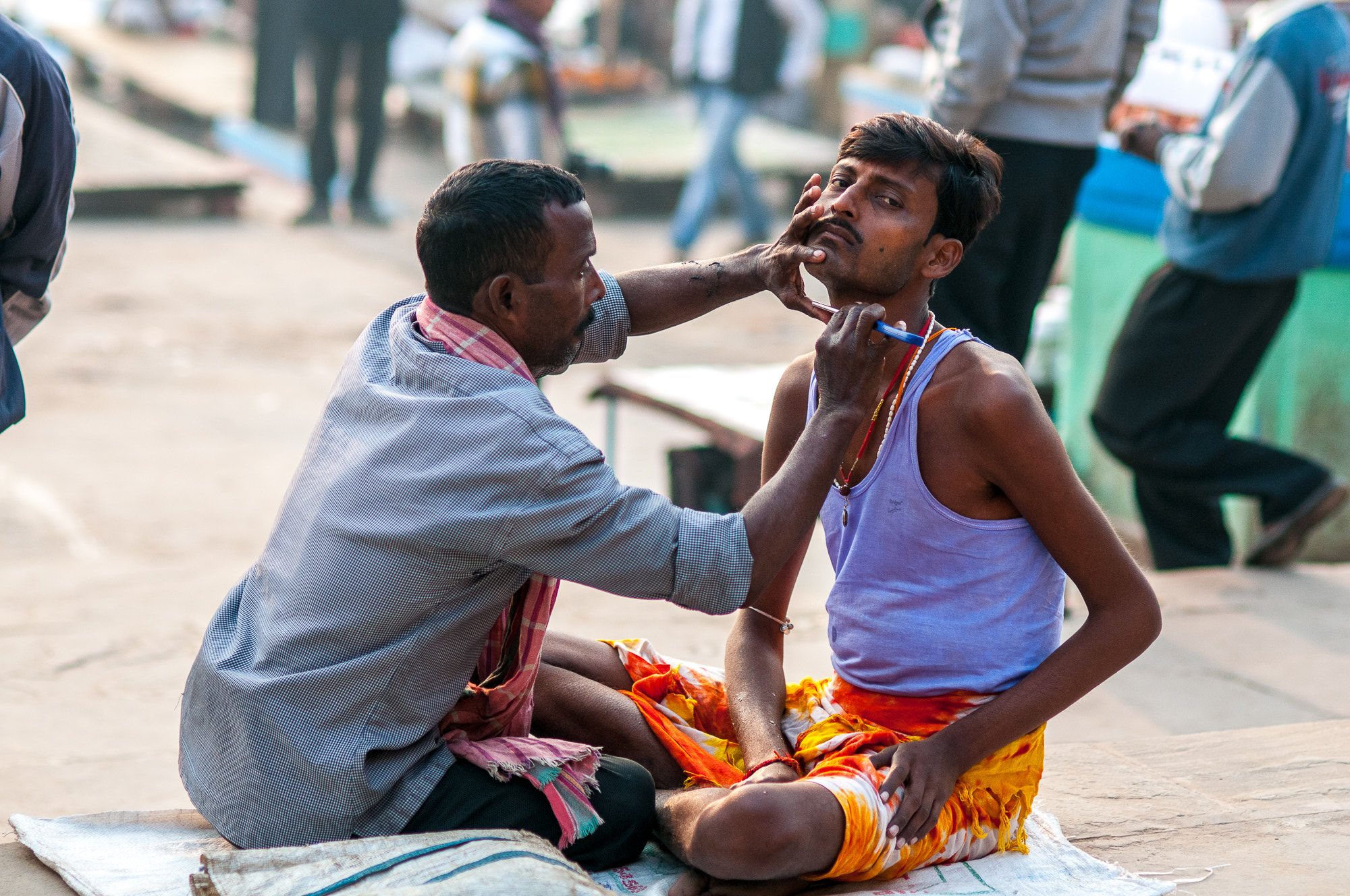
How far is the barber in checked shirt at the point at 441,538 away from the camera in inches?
78.5

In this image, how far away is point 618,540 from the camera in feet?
6.61

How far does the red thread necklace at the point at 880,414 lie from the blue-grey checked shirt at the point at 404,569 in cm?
36

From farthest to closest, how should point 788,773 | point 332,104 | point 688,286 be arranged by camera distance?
point 332,104 → point 688,286 → point 788,773

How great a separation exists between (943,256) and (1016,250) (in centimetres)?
170

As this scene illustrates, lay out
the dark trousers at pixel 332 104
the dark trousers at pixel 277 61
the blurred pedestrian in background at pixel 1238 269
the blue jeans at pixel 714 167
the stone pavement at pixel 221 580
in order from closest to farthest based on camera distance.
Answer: the stone pavement at pixel 221 580, the blurred pedestrian in background at pixel 1238 269, the blue jeans at pixel 714 167, the dark trousers at pixel 332 104, the dark trousers at pixel 277 61

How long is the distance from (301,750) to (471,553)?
369mm

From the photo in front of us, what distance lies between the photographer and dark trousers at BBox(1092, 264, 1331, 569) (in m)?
4.26

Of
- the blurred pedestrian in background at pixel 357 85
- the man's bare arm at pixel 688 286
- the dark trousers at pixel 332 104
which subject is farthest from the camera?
the dark trousers at pixel 332 104

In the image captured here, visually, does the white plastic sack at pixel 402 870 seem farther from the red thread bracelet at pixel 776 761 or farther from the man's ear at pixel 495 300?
the man's ear at pixel 495 300

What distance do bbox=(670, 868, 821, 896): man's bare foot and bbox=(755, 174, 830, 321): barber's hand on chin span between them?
866mm

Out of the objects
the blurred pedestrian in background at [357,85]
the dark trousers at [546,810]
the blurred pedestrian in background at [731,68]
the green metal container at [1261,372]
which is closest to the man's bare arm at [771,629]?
the dark trousers at [546,810]

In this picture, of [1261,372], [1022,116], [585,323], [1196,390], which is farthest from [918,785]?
[1261,372]

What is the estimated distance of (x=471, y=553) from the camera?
6.57ft

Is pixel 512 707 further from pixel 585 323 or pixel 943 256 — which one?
pixel 943 256
